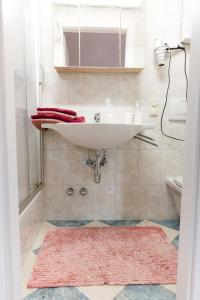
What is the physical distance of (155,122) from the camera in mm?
1816

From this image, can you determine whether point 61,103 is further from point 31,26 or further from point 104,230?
point 104,230

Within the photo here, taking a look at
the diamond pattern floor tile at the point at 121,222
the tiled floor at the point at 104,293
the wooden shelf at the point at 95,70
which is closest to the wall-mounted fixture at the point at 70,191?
the diamond pattern floor tile at the point at 121,222

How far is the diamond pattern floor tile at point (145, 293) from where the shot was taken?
3.27ft

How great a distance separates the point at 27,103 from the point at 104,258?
44.4 inches

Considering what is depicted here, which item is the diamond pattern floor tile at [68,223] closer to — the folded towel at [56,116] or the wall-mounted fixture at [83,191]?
the wall-mounted fixture at [83,191]

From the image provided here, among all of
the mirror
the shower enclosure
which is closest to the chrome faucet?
the mirror

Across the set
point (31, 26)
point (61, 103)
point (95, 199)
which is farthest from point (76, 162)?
point (31, 26)

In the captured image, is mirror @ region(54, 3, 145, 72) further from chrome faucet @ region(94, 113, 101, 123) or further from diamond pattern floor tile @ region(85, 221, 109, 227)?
diamond pattern floor tile @ region(85, 221, 109, 227)

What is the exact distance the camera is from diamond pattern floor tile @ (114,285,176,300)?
997 mm

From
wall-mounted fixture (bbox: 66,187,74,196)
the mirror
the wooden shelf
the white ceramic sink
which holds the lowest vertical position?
wall-mounted fixture (bbox: 66,187,74,196)

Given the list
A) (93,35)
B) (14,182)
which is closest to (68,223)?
(14,182)

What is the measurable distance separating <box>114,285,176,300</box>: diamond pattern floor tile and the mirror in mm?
1440

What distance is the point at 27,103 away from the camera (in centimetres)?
150

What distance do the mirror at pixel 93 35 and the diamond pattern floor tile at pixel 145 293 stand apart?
144 centimetres
